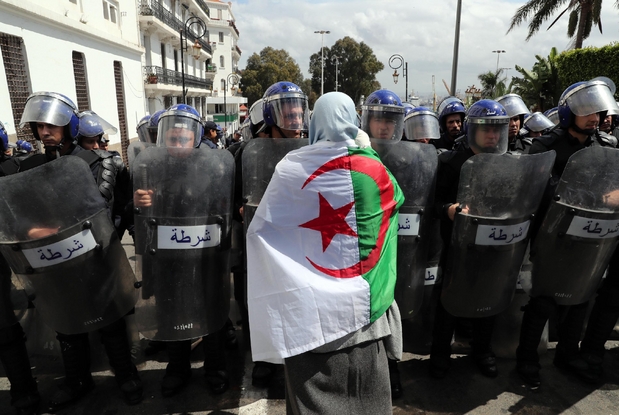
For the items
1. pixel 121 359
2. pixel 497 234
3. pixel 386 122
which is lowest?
pixel 121 359

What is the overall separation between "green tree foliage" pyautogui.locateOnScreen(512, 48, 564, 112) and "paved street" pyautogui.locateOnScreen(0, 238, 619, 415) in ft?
62.4

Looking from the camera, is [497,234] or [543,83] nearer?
[497,234]

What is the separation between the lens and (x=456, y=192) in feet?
10.2

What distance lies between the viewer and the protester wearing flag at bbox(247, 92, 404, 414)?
2.00 m

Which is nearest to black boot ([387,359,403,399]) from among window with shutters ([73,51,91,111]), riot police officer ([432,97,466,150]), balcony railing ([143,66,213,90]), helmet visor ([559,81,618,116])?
helmet visor ([559,81,618,116])

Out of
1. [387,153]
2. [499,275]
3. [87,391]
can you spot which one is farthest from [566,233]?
[87,391]

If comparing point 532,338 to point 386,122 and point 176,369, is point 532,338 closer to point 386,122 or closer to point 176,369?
point 386,122

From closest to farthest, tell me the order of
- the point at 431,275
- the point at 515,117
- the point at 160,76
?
the point at 431,275
the point at 515,117
the point at 160,76

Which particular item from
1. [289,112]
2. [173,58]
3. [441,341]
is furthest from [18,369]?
[173,58]

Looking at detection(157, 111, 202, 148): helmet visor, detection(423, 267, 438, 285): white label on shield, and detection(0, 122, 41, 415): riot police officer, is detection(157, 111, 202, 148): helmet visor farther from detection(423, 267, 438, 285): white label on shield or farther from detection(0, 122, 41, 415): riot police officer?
detection(423, 267, 438, 285): white label on shield

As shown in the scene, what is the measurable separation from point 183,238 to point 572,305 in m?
2.75

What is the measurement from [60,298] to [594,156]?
10.9 feet

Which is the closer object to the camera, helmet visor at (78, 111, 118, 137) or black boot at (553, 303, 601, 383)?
black boot at (553, 303, 601, 383)

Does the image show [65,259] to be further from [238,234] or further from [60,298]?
[238,234]
